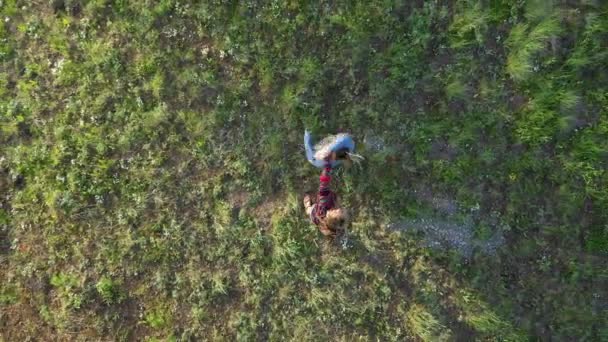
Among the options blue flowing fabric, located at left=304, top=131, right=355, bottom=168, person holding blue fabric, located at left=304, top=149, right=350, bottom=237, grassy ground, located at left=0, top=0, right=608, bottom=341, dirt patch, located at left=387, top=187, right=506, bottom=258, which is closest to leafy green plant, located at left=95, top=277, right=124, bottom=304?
grassy ground, located at left=0, top=0, right=608, bottom=341

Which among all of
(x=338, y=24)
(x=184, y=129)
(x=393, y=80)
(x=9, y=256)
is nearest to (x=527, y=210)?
(x=393, y=80)

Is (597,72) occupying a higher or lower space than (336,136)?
higher

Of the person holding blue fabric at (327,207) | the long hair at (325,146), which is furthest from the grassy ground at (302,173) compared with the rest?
the person holding blue fabric at (327,207)

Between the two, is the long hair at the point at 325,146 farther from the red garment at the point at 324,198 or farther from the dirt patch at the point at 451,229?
the dirt patch at the point at 451,229

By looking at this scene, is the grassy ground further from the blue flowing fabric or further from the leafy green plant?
the blue flowing fabric

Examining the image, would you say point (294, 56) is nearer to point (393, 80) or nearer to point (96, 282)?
point (393, 80)

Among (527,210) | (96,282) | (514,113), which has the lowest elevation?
(96,282)
